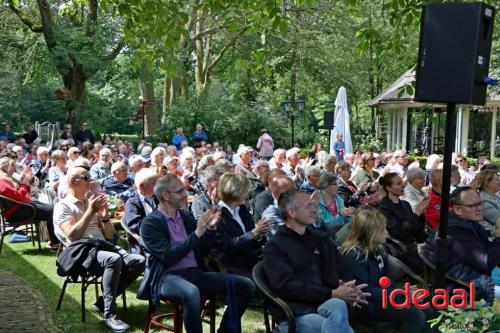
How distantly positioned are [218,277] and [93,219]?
1546mm

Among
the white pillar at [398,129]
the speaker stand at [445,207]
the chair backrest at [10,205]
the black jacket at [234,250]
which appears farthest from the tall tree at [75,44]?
the white pillar at [398,129]

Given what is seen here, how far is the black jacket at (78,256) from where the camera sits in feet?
17.8

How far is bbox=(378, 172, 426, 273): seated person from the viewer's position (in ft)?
21.1

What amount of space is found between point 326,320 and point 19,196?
5.47 metres

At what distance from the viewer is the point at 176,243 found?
497 centimetres

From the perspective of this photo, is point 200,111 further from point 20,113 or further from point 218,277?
point 218,277

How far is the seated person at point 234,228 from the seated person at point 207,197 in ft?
1.68

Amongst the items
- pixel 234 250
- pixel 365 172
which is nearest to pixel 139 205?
pixel 234 250

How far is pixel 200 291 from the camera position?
4910 mm

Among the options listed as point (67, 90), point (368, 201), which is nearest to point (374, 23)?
point (67, 90)

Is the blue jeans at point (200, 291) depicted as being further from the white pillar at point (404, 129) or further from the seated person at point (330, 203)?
the white pillar at point (404, 129)

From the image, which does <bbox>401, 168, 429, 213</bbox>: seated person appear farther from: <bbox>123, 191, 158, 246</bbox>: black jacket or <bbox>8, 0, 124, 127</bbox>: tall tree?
<bbox>8, 0, 124, 127</bbox>: tall tree

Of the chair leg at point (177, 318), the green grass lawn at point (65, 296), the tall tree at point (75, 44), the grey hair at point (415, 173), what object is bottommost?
the green grass lawn at point (65, 296)

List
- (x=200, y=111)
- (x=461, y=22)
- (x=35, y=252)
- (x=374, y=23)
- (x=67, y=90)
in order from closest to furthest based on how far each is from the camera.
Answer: (x=461, y=22) → (x=35, y=252) → (x=67, y=90) → (x=200, y=111) → (x=374, y=23)
